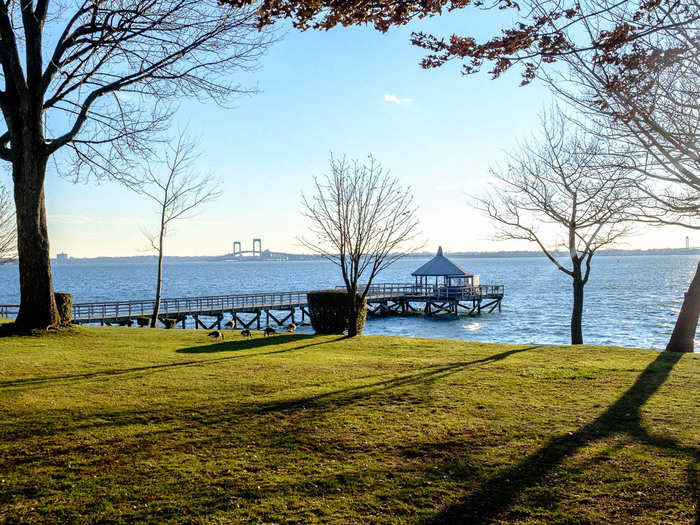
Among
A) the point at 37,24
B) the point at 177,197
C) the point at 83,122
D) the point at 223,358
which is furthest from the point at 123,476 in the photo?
the point at 177,197

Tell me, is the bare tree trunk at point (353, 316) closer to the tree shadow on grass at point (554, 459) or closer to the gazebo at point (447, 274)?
the tree shadow on grass at point (554, 459)

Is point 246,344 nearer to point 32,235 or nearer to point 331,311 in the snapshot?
point 331,311

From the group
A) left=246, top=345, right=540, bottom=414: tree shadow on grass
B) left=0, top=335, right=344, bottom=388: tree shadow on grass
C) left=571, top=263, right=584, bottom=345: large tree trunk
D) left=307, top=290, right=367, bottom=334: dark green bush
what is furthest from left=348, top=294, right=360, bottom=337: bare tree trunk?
left=571, top=263, right=584, bottom=345: large tree trunk

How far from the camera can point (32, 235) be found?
12.4 metres

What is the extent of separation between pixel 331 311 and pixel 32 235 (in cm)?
909

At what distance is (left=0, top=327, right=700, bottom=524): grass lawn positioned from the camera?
4.14m

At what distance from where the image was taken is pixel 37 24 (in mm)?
12336

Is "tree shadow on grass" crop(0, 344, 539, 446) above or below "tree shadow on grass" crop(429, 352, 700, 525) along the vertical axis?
above

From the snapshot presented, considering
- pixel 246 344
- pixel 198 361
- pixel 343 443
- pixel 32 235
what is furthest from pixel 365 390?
pixel 32 235

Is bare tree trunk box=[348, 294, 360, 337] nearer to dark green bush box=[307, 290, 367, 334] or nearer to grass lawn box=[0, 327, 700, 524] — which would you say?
dark green bush box=[307, 290, 367, 334]

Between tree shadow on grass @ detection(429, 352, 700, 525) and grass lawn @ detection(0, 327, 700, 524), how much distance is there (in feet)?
0.06

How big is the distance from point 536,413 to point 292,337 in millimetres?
10058

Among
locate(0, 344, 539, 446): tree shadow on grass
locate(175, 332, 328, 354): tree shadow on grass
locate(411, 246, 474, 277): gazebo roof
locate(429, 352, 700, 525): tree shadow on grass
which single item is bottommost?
locate(175, 332, 328, 354): tree shadow on grass

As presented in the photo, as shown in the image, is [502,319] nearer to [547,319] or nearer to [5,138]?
[547,319]
